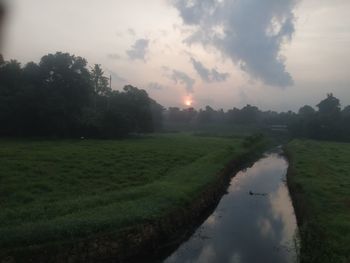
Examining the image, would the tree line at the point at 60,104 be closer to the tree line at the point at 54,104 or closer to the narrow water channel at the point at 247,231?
the tree line at the point at 54,104

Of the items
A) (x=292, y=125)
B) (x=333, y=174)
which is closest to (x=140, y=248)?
(x=333, y=174)

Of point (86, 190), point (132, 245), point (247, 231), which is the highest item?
point (86, 190)

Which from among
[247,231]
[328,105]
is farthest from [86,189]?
[328,105]

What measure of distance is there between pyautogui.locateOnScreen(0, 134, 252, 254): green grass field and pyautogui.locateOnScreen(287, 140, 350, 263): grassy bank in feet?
26.0

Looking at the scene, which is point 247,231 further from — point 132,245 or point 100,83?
point 100,83

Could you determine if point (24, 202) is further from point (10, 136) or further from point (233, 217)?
point (10, 136)

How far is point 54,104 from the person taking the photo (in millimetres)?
66438

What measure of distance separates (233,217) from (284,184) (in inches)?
641

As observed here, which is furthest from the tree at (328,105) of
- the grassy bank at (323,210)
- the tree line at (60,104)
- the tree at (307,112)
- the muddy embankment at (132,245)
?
the muddy embankment at (132,245)

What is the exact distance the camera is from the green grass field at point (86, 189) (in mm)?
21016

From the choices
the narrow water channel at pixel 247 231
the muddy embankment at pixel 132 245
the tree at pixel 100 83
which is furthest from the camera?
the tree at pixel 100 83

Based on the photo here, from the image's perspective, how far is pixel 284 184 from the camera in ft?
150

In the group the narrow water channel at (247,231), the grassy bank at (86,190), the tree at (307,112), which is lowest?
the narrow water channel at (247,231)

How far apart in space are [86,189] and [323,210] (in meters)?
16.2
